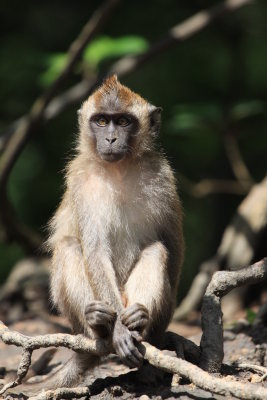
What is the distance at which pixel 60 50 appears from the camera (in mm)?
14492

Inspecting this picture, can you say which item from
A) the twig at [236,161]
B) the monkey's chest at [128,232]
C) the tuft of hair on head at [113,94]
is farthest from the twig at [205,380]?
the twig at [236,161]

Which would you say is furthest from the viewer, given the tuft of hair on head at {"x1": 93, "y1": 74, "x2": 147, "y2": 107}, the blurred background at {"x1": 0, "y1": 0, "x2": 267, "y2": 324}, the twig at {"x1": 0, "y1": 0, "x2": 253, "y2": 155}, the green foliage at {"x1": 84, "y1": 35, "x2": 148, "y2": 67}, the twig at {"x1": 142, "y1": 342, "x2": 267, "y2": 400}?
the blurred background at {"x1": 0, "y1": 0, "x2": 267, "y2": 324}

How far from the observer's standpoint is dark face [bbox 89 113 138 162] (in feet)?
20.1

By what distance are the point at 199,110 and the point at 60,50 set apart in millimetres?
5766

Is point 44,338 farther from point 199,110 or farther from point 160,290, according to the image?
point 199,110

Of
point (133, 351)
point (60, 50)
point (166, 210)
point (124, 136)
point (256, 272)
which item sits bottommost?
point (133, 351)

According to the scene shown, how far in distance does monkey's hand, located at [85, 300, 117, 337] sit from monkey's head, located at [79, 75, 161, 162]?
4.76ft

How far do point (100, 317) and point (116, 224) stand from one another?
3.75ft

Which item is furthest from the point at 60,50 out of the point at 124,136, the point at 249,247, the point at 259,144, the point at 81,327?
the point at 81,327

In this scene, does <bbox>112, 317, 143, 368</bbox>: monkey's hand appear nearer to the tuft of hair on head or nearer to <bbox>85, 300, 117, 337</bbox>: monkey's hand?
<bbox>85, 300, 117, 337</bbox>: monkey's hand

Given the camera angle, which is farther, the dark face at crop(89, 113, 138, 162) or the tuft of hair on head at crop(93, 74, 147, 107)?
the tuft of hair on head at crop(93, 74, 147, 107)

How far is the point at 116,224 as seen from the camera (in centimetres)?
614

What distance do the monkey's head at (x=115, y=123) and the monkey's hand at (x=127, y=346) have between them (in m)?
1.64

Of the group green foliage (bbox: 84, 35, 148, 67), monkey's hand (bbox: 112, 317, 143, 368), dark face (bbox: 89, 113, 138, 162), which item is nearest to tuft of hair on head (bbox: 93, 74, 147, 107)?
dark face (bbox: 89, 113, 138, 162)
